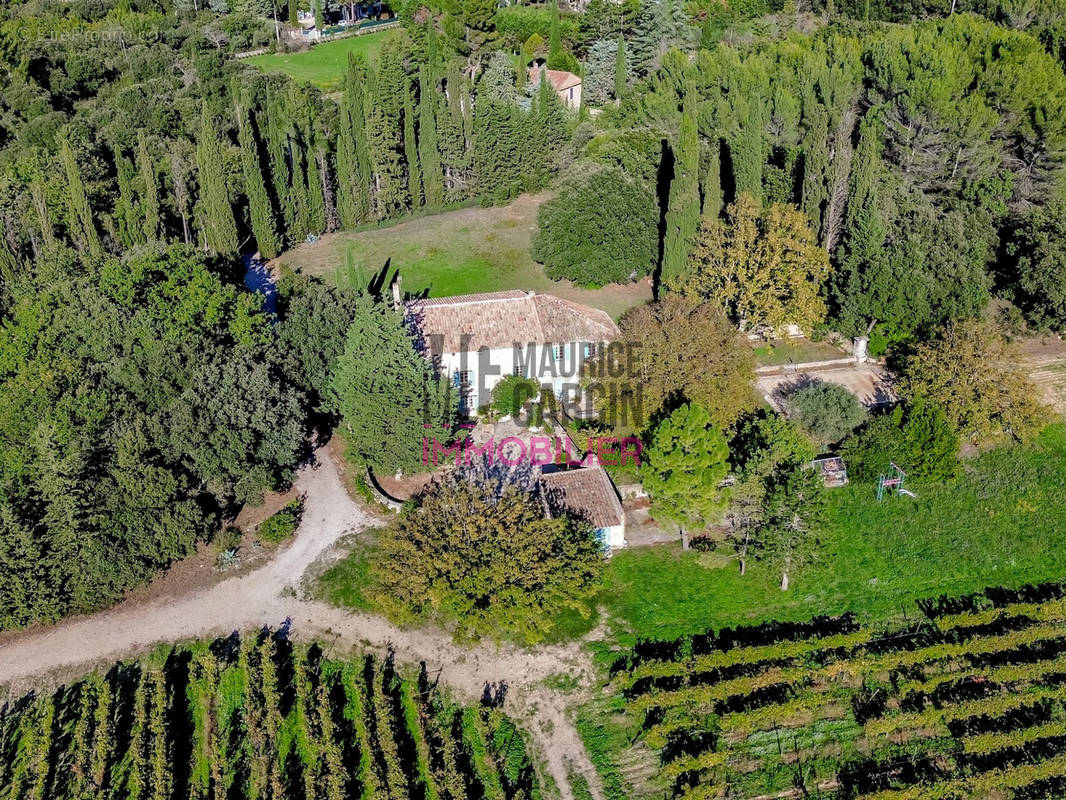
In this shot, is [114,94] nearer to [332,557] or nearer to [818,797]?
[332,557]

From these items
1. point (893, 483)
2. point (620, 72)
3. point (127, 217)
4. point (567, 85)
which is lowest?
point (893, 483)

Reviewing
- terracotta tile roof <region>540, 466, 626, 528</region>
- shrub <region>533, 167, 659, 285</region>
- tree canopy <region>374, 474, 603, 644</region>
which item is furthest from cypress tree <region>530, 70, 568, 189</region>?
tree canopy <region>374, 474, 603, 644</region>

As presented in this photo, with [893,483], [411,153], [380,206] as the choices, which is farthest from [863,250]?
[380,206]

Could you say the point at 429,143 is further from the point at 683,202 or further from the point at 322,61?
the point at 322,61

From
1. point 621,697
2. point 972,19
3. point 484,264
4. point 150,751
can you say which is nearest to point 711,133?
point 484,264

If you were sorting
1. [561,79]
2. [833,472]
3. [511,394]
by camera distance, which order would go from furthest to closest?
[561,79], [511,394], [833,472]

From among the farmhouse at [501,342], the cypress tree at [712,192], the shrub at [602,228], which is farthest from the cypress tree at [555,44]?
the farmhouse at [501,342]
